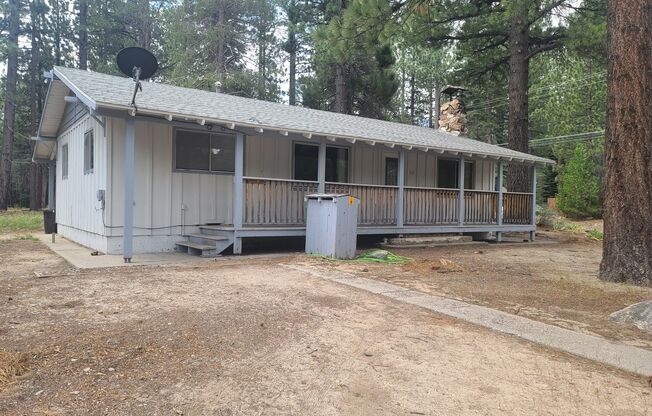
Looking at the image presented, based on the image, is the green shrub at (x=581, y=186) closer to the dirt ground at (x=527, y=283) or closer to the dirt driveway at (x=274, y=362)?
the dirt ground at (x=527, y=283)

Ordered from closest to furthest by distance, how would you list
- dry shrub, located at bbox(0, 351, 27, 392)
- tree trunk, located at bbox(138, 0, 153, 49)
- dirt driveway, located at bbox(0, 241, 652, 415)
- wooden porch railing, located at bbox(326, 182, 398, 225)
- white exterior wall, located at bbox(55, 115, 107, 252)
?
dirt driveway, located at bbox(0, 241, 652, 415)
dry shrub, located at bbox(0, 351, 27, 392)
white exterior wall, located at bbox(55, 115, 107, 252)
wooden porch railing, located at bbox(326, 182, 398, 225)
tree trunk, located at bbox(138, 0, 153, 49)

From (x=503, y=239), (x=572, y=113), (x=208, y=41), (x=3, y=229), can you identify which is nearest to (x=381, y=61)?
(x=208, y=41)

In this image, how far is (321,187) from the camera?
34.4 feet

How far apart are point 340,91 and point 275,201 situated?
43.4 feet

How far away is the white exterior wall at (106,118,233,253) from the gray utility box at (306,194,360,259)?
243cm

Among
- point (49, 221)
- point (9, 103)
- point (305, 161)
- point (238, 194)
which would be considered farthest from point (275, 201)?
point (9, 103)

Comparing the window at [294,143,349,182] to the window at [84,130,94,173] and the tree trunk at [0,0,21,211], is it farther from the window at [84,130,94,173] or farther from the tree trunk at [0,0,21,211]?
the tree trunk at [0,0,21,211]

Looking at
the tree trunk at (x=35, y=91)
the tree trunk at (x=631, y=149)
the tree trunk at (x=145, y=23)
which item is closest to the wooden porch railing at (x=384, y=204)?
the tree trunk at (x=631, y=149)

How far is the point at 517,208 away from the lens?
48.4 ft

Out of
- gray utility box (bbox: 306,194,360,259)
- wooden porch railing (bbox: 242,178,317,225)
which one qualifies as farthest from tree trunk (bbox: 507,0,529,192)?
gray utility box (bbox: 306,194,360,259)

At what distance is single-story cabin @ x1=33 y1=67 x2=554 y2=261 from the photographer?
9023mm

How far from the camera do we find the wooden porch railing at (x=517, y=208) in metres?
14.5

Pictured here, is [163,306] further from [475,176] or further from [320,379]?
[475,176]

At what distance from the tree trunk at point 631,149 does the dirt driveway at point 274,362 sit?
4084 mm
